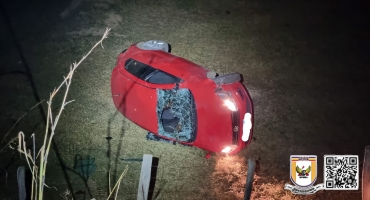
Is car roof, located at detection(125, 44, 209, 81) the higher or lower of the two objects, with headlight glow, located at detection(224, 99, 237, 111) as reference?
higher

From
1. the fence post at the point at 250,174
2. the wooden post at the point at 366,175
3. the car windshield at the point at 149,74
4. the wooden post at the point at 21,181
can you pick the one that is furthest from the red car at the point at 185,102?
the wooden post at the point at 21,181

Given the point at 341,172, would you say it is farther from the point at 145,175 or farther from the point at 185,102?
the point at 145,175

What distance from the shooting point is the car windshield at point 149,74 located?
5074 millimetres

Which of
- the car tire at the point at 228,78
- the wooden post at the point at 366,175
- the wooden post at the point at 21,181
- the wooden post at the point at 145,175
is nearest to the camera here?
the wooden post at the point at 21,181

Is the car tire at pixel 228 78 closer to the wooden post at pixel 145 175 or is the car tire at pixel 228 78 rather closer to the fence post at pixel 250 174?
the fence post at pixel 250 174

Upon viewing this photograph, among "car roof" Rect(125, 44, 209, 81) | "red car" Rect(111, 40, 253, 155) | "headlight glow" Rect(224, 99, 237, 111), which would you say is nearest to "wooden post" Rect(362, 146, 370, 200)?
"red car" Rect(111, 40, 253, 155)

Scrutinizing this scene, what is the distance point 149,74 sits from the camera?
5.18 metres

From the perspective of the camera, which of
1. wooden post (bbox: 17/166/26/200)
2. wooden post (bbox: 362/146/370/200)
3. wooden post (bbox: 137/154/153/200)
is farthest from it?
wooden post (bbox: 362/146/370/200)

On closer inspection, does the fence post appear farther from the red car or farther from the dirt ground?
the dirt ground

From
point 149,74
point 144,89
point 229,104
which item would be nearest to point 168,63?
point 149,74

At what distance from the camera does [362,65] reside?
22.5ft

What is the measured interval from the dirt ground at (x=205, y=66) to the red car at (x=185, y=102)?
1.00 m

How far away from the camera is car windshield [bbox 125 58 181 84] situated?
5.07 meters

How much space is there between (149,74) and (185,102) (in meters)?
0.77
